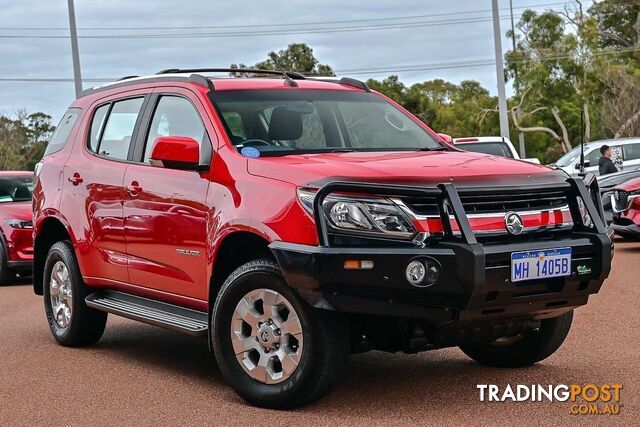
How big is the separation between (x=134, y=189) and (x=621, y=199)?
9.13 m

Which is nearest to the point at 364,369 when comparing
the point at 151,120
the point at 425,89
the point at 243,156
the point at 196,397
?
the point at 196,397

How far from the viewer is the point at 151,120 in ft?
25.8

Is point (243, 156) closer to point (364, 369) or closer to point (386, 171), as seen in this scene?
point (386, 171)

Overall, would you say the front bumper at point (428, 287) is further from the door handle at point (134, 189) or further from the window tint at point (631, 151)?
the window tint at point (631, 151)

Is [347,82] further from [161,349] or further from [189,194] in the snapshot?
[161,349]

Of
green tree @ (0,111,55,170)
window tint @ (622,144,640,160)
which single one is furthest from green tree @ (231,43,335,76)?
window tint @ (622,144,640,160)

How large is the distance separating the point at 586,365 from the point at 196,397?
2507 mm

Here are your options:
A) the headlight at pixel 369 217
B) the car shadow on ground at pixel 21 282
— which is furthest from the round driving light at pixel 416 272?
the car shadow on ground at pixel 21 282

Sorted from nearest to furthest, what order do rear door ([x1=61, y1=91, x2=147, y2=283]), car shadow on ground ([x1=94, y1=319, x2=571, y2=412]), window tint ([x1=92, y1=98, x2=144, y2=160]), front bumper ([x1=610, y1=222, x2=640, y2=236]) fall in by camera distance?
1. car shadow on ground ([x1=94, y1=319, x2=571, y2=412])
2. rear door ([x1=61, y1=91, x2=147, y2=283])
3. window tint ([x1=92, y1=98, x2=144, y2=160])
4. front bumper ([x1=610, y1=222, x2=640, y2=236])

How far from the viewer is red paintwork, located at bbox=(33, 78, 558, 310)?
20.1 ft

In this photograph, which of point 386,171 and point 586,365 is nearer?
point 386,171

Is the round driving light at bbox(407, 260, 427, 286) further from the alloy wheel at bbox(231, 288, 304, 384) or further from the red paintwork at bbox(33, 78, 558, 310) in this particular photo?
the alloy wheel at bbox(231, 288, 304, 384)

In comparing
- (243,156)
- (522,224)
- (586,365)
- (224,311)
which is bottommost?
(586,365)

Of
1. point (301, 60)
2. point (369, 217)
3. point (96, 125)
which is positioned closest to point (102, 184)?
point (96, 125)
